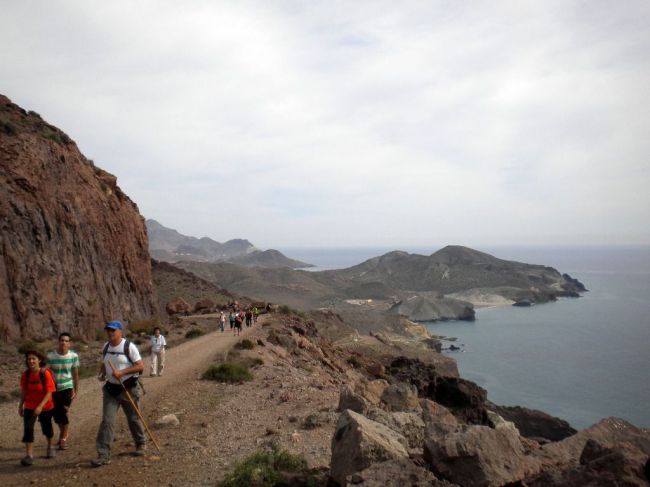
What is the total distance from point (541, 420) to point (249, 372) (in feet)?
68.0

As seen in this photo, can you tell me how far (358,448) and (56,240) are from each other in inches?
785

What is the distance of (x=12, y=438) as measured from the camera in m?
7.88

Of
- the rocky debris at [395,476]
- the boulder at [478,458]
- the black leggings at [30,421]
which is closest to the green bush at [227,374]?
the black leggings at [30,421]

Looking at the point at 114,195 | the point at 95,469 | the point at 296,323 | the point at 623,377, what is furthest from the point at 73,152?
the point at 623,377

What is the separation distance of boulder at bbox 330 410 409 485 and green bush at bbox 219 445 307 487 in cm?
92

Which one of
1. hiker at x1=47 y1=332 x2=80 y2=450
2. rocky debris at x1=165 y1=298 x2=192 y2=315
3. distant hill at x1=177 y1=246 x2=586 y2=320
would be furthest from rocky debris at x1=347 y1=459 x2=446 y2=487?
distant hill at x1=177 y1=246 x2=586 y2=320

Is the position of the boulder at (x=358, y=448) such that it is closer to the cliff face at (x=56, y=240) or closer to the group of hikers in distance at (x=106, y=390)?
the group of hikers in distance at (x=106, y=390)

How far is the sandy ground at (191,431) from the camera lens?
623 centimetres

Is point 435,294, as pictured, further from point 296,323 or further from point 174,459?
point 174,459

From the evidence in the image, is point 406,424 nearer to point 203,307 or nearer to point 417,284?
point 203,307

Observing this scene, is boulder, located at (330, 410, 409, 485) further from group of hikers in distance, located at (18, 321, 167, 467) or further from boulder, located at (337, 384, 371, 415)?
group of hikers in distance, located at (18, 321, 167, 467)

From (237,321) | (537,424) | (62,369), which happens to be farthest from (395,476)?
(537,424)

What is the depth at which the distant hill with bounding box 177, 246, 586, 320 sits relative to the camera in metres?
97.4

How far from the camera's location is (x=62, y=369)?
22.5 feet
